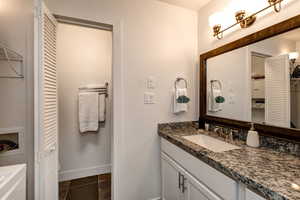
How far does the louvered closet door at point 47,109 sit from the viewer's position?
1116mm

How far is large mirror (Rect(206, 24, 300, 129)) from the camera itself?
1023 millimetres

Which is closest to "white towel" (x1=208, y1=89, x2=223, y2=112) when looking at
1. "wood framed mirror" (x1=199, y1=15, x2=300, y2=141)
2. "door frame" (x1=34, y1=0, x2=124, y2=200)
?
"wood framed mirror" (x1=199, y1=15, x2=300, y2=141)

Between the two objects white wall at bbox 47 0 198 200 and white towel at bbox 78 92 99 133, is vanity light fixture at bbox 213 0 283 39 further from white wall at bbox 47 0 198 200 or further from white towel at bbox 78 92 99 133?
white towel at bbox 78 92 99 133

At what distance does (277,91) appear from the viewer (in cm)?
110

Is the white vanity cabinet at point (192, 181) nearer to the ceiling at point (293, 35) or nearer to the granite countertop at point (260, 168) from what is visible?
the granite countertop at point (260, 168)

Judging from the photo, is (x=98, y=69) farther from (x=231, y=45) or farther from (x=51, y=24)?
(x=231, y=45)

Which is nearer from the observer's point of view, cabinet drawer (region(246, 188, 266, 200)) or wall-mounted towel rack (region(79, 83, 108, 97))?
cabinet drawer (region(246, 188, 266, 200))

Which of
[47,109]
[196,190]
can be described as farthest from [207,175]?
[47,109]

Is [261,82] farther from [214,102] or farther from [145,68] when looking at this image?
[145,68]

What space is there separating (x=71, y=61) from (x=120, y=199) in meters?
1.92

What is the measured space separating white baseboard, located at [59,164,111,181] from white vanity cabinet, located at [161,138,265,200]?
47.3 inches

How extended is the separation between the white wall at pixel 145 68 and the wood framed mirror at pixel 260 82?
0.41m

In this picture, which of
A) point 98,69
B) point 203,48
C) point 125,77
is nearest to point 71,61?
point 98,69

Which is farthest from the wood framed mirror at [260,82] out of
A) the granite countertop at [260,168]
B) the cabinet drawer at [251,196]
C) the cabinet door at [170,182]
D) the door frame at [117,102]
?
the door frame at [117,102]
